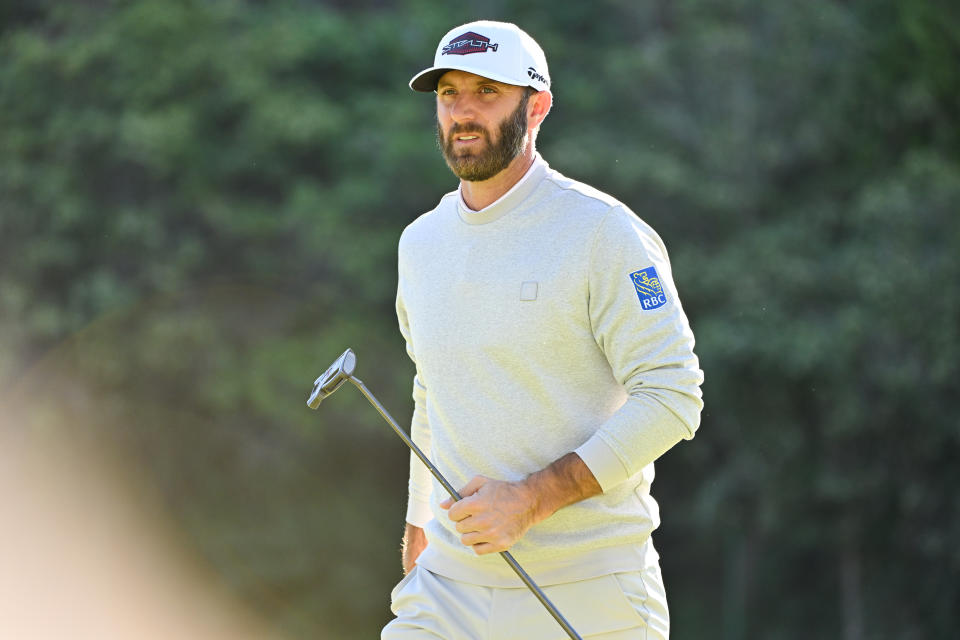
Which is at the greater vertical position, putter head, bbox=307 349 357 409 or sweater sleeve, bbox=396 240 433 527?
putter head, bbox=307 349 357 409

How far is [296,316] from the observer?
40.0ft

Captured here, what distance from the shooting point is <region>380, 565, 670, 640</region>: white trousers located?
213cm

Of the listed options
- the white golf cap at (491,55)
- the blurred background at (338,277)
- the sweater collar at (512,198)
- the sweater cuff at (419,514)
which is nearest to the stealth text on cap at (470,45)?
the white golf cap at (491,55)

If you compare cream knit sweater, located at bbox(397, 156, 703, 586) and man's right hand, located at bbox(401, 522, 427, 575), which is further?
man's right hand, located at bbox(401, 522, 427, 575)

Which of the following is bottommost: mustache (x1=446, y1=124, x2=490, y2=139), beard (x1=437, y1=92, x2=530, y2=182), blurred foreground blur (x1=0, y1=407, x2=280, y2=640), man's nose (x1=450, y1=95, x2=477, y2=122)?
blurred foreground blur (x1=0, y1=407, x2=280, y2=640)

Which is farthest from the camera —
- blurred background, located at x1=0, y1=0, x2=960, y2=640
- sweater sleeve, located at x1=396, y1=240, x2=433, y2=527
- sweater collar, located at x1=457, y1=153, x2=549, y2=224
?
blurred background, located at x1=0, y1=0, x2=960, y2=640

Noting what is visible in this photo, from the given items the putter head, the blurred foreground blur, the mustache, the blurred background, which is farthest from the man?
the blurred foreground blur

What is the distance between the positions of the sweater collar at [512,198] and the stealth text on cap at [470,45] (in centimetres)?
23

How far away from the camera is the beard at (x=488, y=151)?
7.45 feet

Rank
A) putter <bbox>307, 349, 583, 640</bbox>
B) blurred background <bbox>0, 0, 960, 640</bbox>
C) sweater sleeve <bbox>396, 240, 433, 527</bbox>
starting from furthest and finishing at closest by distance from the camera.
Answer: blurred background <bbox>0, 0, 960, 640</bbox>
sweater sleeve <bbox>396, 240, 433, 527</bbox>
putter <bbox>307, 349, 583, 640</bbox>

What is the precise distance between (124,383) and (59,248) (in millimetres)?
1463

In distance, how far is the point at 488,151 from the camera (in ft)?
7.45

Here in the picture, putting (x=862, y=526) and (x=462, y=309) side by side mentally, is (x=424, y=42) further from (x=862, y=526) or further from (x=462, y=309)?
(x=462, y=309)

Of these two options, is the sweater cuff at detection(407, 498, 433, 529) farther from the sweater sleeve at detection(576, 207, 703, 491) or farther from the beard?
the beard
